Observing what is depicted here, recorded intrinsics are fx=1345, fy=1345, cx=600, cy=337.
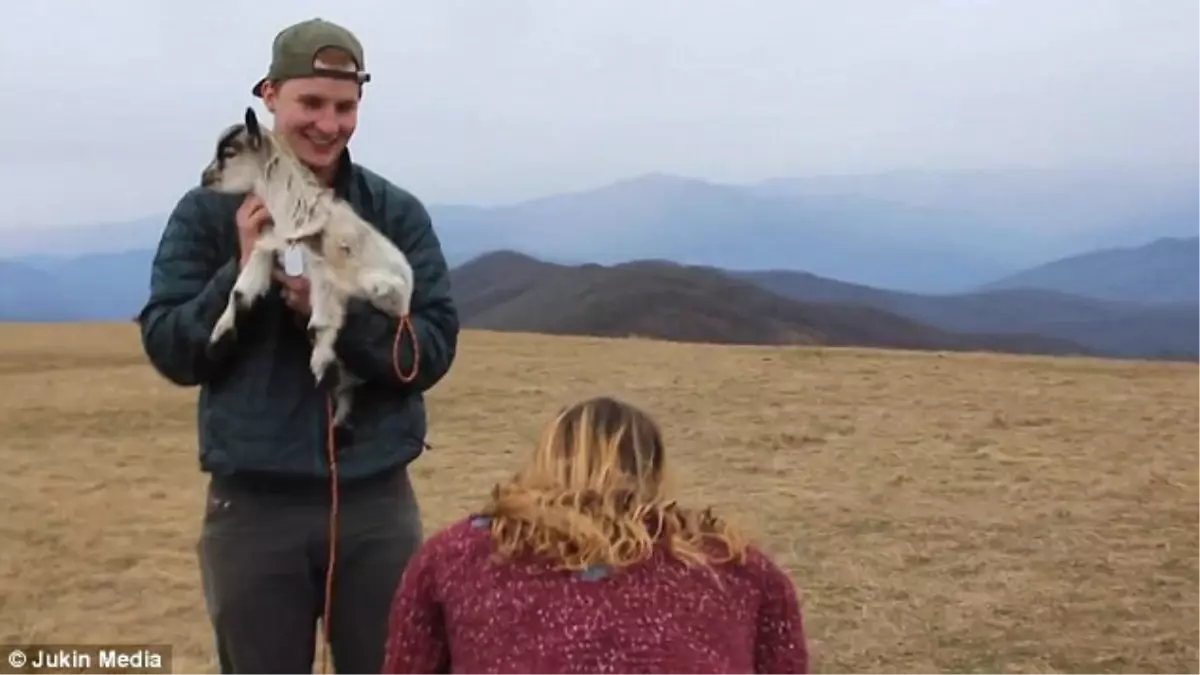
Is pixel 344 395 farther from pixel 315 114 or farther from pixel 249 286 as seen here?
pixel 315 114

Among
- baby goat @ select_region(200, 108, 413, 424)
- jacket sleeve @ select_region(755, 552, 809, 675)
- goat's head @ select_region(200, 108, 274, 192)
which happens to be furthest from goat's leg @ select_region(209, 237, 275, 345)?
jacket sleeve @ select_region(755, 552, 809, 675)

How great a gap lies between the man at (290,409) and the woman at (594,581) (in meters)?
0.54

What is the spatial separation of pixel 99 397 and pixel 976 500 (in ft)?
28.5

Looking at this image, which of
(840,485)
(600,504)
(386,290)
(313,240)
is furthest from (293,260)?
(840,485)

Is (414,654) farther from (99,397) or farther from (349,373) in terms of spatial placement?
(99,397)

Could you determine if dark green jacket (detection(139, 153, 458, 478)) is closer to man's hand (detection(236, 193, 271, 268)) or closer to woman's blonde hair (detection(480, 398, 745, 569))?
man's hand (detection(236, 193, 271, 268))

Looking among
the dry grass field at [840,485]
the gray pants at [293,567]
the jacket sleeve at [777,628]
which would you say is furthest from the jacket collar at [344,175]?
the dry grass field at [840,485]

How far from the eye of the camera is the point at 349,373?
2789 millimetres

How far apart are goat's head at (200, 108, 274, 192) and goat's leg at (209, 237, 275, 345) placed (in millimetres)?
175

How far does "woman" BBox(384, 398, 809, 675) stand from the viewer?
2105mm

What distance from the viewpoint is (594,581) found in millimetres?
2115

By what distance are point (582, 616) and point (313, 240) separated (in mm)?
1069

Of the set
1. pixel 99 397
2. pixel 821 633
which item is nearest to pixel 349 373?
pixel 821 633

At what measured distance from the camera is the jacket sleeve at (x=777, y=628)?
90.9 inches
